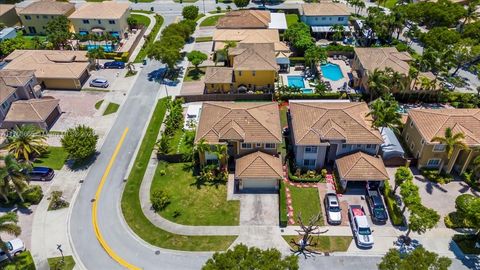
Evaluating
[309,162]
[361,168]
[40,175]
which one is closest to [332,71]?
[309,162]

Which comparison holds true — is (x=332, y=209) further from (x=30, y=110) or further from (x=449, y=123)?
(x=30, y=110)

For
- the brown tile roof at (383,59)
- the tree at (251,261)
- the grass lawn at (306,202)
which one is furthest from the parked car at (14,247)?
the brown tile roof at (383,59)

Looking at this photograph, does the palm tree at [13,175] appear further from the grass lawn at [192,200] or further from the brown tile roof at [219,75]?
the brown tile roof at [219,75]

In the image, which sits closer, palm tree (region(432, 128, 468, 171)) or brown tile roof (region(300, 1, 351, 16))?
palm tree (region(432, 128, 468, 171))

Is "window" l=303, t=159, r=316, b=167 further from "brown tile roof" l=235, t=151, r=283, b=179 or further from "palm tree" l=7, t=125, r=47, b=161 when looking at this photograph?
"palm tree" l=7, t=125, r=47, b=161

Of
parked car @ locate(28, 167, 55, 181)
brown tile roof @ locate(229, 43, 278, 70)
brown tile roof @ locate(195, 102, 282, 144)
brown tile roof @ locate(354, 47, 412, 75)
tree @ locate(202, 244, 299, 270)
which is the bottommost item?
parked car @ locate(28, 167, 55, 181)

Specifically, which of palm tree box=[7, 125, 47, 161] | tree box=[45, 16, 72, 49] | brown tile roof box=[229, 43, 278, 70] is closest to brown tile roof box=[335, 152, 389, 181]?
brown tile roof box=[229, 43, 278, 70]
